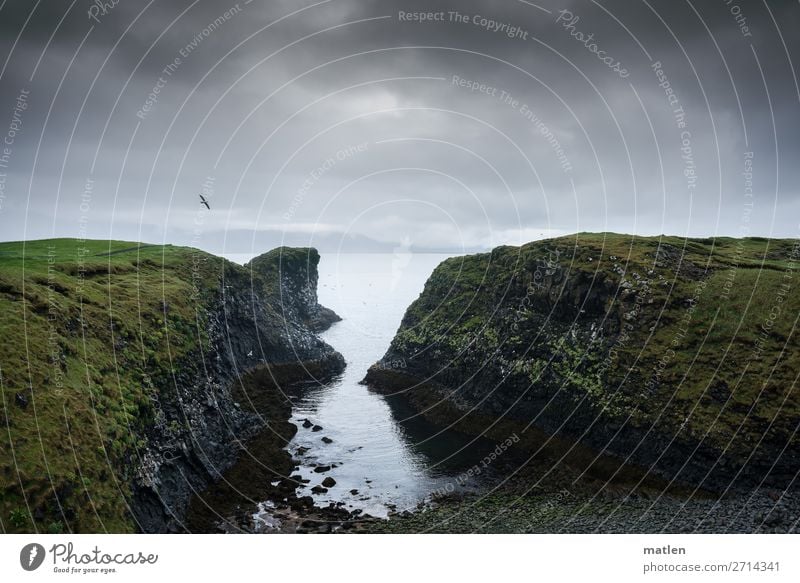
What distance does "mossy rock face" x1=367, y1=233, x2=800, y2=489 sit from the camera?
41625mm

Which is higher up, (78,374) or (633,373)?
(78,374)

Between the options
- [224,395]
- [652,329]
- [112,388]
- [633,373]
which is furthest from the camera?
[652,329]

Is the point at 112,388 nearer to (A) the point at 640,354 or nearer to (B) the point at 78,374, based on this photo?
(B) the point at 78,374

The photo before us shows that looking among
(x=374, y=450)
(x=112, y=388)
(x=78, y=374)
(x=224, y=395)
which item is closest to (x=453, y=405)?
(x=374, y=450)

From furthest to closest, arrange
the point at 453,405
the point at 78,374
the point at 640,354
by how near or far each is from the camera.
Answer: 1. the point at 453,405
2. the point at 640,354
3. the point at 78,374

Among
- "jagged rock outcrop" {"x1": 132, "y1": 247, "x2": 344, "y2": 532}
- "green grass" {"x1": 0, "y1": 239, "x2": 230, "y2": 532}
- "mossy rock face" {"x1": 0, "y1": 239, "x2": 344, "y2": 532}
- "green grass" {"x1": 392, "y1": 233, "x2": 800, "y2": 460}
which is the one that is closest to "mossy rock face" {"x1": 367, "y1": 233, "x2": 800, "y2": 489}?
"green grass" {"x1": 392, "y1": 233, "x2": 800, "y2": 460}

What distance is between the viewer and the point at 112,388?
108 ft

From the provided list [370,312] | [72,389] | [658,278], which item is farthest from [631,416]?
[370,312]

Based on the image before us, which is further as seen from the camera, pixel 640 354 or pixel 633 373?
pixel 640 354

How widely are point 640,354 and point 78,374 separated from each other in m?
54.8

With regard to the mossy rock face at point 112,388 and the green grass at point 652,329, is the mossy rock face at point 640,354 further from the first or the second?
the mossy rock face at point 112,388

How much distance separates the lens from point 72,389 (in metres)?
28.9
